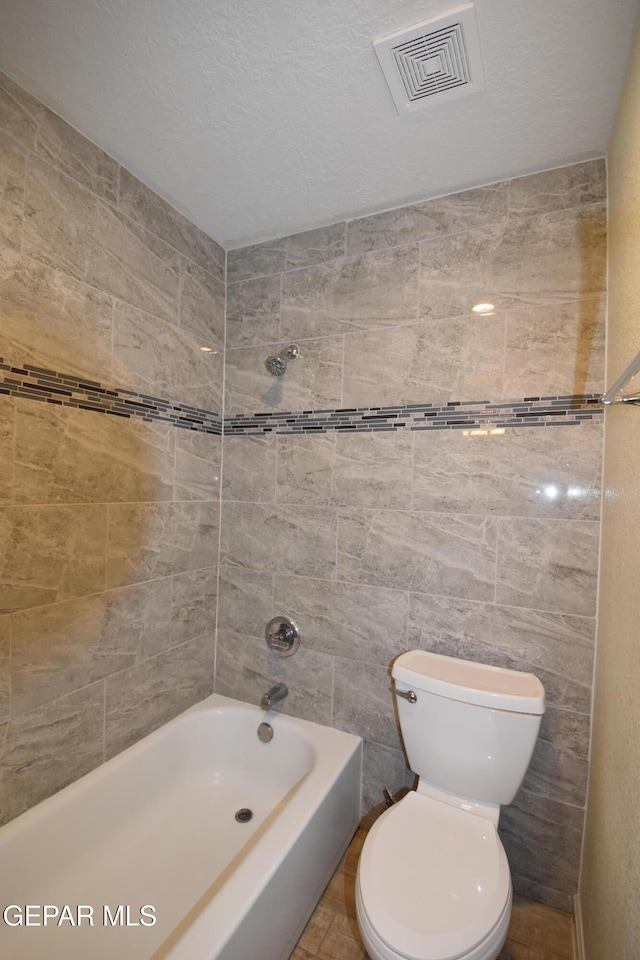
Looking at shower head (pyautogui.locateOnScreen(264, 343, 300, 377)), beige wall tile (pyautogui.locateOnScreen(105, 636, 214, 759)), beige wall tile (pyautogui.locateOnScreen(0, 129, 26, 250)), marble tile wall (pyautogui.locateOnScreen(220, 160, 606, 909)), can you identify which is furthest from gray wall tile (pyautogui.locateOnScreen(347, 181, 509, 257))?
beige wall tile (pyautogui.locateOnScreen(105, 636, 214, 759))

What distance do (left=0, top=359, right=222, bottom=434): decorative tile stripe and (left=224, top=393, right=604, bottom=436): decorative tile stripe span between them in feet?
0.91

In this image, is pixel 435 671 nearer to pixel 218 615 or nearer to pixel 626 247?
pixel 218 615

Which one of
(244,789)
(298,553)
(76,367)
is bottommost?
(244,789)

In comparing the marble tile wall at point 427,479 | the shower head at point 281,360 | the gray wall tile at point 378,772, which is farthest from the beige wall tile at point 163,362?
the gray wall tile at point 378,772

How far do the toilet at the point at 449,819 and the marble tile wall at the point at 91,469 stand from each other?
962 millimetres

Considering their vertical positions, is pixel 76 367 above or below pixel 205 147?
below

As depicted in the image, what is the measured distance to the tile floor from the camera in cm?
126

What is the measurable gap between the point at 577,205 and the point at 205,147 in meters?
1.26

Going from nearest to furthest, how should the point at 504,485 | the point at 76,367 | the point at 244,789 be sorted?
the point at 76,367 < the point at 504,485 < the point at 244,789

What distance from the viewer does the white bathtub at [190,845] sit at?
3.59 feet

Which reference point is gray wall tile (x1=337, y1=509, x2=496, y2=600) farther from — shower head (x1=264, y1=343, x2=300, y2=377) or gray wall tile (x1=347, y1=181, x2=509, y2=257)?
gray wall tile (x1=347, y1=181, x2=509, y2=257)

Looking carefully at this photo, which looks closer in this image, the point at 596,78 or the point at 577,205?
the point at 596,78

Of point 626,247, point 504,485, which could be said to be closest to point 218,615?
point 504,485

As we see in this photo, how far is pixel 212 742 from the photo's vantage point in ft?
6.04
